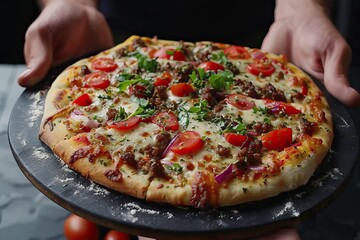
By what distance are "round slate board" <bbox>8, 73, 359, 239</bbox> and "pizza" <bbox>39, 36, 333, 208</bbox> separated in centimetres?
4

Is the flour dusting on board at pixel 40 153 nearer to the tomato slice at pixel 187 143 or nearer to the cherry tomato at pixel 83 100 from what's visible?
the cherry tomato at pixel 83 100

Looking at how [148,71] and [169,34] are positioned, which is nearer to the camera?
[148,71]

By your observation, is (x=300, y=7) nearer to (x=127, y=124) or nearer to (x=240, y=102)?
(x=240, y=102)

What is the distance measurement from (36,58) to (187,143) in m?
1.22

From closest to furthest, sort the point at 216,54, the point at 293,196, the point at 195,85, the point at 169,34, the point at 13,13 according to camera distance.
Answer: the point at 293,196 < the point at 195,85 < the point at 216,54 < the point at 169,34 < the point at 13,13

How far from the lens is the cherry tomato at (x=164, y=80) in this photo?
116 inches

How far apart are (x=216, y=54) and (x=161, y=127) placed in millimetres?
867

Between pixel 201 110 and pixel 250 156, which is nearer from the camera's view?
pixel 250 156

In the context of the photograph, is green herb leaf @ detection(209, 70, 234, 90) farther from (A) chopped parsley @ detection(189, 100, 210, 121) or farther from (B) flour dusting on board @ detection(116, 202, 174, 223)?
(B) flour dusting on board @ detection(116, 202, 174, 223)

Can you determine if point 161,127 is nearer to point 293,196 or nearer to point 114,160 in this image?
point 114,160

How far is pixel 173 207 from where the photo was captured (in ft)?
7.42

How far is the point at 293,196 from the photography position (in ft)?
7.64

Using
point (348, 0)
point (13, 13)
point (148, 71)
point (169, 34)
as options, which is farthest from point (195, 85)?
point (13, 13)

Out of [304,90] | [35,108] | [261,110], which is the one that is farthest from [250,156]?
[35,108]
